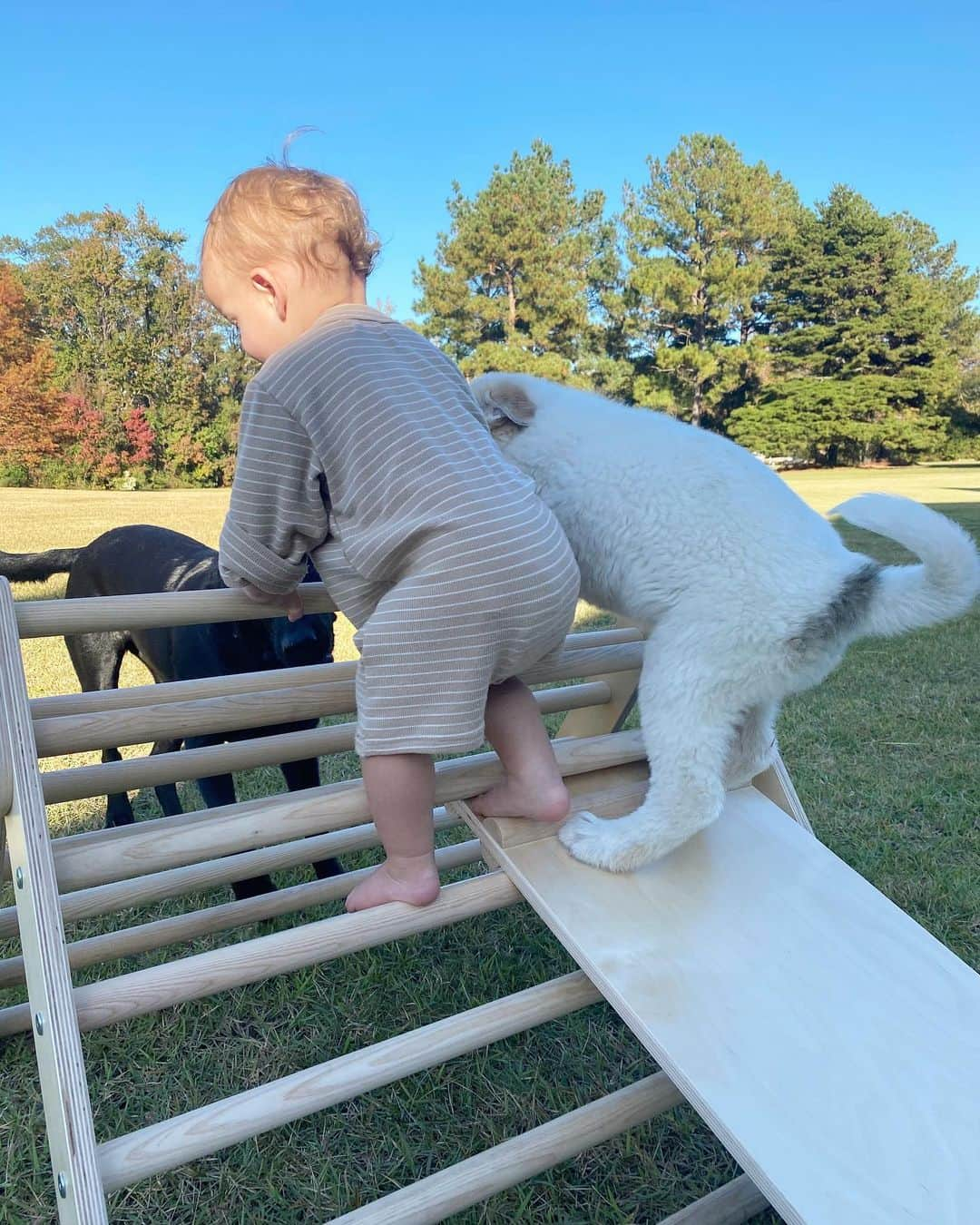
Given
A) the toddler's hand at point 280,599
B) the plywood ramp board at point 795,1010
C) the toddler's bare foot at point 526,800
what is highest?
the toddler's hand at point 280,599

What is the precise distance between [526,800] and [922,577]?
2.99 feet

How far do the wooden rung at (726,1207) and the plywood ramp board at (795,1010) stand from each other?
0.46 metres

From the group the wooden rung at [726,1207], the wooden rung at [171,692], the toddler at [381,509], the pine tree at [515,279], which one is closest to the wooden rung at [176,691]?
the wooden rung at [171,692]

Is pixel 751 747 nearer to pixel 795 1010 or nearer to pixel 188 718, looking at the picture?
pixel 795 1010

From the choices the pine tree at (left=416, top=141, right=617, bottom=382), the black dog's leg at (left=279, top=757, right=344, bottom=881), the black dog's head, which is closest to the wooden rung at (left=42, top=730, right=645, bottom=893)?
the black dog's head

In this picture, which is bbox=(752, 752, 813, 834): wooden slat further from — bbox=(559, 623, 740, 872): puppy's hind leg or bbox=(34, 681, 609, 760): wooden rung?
bbox=(34, 681, 609, 760): wooden rung

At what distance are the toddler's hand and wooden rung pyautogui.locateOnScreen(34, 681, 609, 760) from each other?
183 millimetres

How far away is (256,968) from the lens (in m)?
1.38

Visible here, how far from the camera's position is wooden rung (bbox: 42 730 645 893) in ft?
4.66

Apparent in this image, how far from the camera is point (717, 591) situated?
1.63m

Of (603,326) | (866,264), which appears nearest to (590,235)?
(603,326)

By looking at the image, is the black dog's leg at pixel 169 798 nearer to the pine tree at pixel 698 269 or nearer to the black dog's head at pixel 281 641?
the black dog's head at pixel 281 641

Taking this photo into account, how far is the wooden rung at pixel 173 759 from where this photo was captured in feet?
5.59

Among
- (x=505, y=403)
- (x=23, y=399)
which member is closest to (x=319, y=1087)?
Answer: (x=505, y=403)
